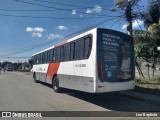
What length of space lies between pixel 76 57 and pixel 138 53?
11.5 m

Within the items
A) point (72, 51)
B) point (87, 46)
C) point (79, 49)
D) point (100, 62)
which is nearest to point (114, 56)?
point (100, 62)

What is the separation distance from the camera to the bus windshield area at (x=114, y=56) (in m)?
10.8

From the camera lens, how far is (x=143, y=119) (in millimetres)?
8203

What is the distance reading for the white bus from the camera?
420 inches

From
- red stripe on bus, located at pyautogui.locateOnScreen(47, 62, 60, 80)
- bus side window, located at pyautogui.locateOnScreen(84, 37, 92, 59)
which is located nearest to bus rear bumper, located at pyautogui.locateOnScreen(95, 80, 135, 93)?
bus side window, located at pyautogui.locateOnScreen(84, 37, 92, 59)

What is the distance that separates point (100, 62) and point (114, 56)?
895 mm

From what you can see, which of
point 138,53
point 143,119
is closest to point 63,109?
point 143,119

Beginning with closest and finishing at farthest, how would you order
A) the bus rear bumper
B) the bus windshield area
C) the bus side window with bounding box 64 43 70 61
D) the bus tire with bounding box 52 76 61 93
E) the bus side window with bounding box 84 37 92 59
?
the bus rear bumper < the bus windshield area < the bus side window with bounding box 84 37 92 59 < the bus side window with bounding box 64 43 70 61 < the bus tire with bounding box 52 76 61 93

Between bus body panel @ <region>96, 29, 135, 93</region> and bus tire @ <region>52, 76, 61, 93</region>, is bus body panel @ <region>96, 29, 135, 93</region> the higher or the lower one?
the higher one

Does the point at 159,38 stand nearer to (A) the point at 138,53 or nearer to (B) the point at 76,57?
(A) the point at 138,53

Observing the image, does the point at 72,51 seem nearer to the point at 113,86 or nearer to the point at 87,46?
the point at 87,46

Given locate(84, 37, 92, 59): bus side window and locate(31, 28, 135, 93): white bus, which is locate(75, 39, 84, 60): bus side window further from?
locate(84, 37, 92, 59): bus side window

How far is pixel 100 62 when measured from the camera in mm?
10680

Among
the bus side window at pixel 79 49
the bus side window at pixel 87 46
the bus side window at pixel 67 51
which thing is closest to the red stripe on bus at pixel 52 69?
the bus side window at pixel 67 51
